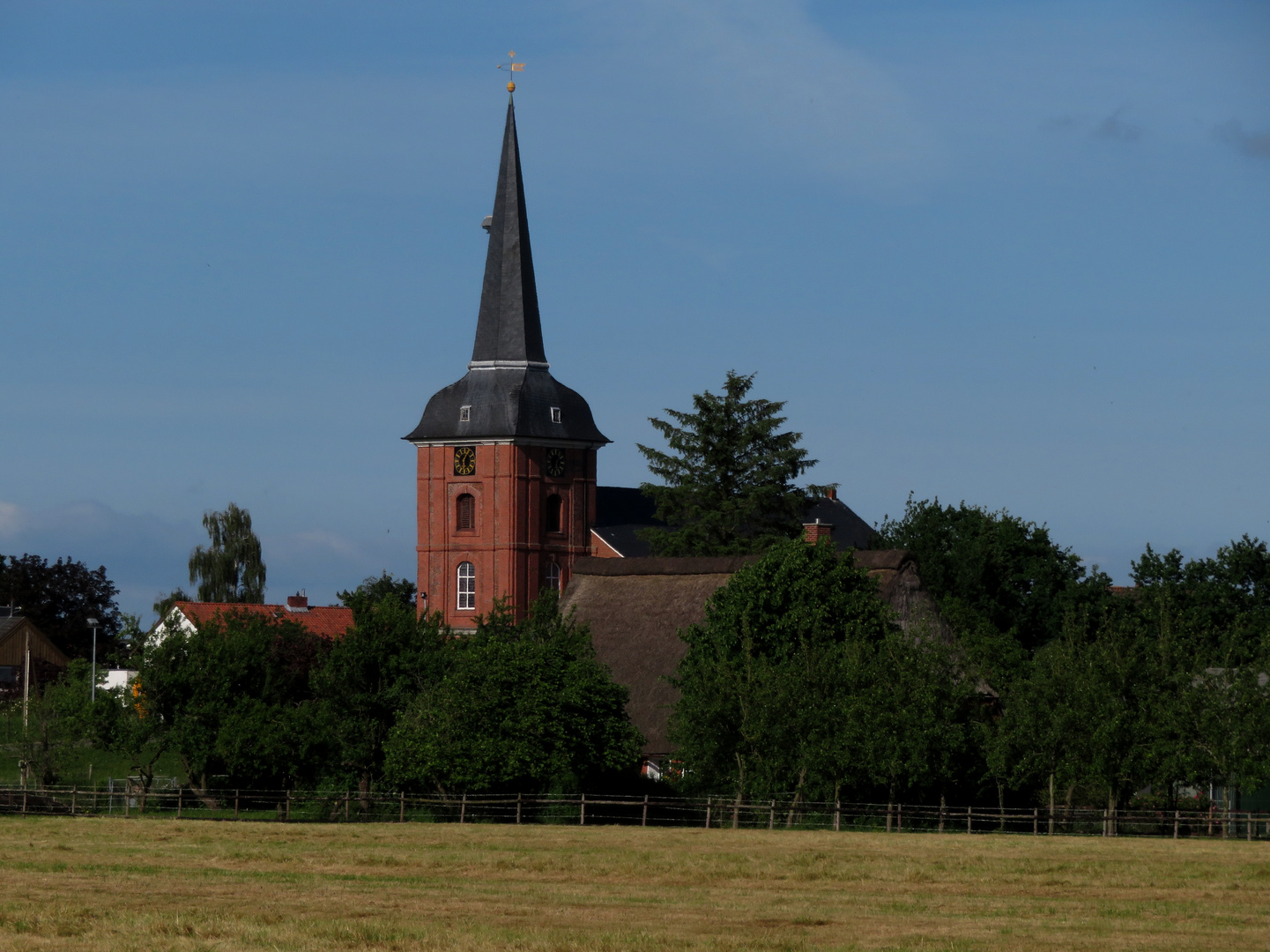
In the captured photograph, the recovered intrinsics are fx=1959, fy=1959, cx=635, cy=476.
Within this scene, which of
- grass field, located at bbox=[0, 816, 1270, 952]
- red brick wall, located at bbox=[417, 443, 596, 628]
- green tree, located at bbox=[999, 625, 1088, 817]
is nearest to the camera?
grass field, located at bbox=[0, 816, 1270, 952]

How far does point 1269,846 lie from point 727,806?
42.6 feet

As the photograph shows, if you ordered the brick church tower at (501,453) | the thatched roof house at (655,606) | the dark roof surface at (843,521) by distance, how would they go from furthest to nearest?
the dark roof surface at (843,521)
the brick church tower at (501,453)
the thatched roof house at (655,606)

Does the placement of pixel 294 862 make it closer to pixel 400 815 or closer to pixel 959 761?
pixel 400 815

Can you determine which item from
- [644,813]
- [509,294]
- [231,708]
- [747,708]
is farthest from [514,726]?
[509,294]

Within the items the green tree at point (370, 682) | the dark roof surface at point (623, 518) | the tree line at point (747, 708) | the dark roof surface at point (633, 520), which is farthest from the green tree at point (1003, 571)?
the green tree at point (370, 682)

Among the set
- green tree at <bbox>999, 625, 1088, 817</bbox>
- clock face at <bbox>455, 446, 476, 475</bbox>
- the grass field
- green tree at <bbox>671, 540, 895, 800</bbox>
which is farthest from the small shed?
green tree at <bbox>999, 625, 1088, 817</bbox>

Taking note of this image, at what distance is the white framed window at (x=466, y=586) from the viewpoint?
103m

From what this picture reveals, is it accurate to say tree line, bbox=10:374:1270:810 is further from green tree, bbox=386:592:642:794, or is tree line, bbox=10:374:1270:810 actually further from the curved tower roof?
the curved tower roof

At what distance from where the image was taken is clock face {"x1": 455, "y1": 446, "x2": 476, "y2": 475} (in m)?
103

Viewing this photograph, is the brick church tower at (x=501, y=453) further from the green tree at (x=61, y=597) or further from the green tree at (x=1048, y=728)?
the green tree at (x=1048, y=728)

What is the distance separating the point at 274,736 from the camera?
50.9m

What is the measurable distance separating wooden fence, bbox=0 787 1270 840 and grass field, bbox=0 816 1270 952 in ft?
12.4

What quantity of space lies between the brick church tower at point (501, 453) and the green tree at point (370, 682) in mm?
47738

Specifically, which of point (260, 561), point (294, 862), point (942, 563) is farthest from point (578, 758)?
point (260, 561)
